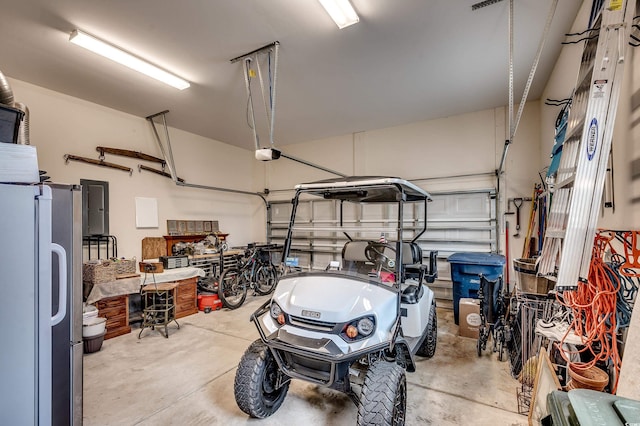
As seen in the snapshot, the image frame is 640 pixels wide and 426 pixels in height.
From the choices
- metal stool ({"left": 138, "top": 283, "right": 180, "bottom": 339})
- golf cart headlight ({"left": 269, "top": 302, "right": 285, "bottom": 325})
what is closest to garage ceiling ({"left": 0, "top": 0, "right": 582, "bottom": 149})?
golf cart headlight ({"left": 269, "top": 302, "right": 285, "bottom": 325})

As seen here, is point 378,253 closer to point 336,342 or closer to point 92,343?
point 336,342

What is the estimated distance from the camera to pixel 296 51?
3379mm

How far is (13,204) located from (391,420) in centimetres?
211

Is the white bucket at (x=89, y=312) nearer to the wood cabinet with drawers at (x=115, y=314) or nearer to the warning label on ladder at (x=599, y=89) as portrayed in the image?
the wood cabinet with drawers at (x=115, y=314)

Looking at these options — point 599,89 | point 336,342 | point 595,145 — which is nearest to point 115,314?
point 336,342

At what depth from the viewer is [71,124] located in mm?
4461

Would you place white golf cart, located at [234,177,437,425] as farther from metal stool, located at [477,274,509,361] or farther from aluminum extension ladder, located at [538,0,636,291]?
metal stool, located at [477,274,509,361]

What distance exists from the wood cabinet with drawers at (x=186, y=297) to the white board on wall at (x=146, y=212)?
145 centimetres

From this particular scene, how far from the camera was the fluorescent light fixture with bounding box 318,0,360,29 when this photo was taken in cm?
252

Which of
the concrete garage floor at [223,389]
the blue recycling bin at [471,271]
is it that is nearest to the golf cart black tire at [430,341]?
the concrete garage floor at [223,389]

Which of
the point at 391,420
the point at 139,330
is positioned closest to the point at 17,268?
the point at 391,420

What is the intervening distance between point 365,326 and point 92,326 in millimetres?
3481

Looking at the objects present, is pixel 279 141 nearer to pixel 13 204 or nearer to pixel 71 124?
pixel 71 124

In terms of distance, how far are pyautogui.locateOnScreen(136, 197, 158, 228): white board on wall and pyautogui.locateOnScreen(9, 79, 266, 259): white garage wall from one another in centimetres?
9
